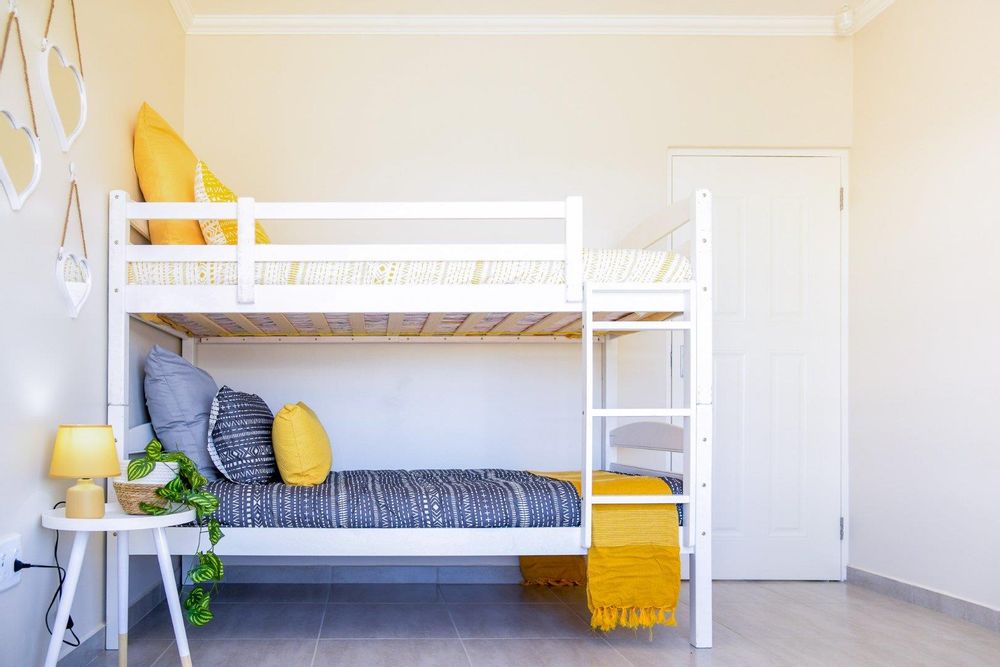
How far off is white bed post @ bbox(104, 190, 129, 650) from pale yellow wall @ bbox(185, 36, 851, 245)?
42.4 inches

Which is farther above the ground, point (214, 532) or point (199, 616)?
point (214, 532)

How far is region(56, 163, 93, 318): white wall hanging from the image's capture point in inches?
90.6

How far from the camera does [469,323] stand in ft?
10.5

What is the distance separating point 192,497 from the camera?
2.23m

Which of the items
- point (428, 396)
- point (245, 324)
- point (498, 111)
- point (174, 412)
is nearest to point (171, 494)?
point (174, 412)

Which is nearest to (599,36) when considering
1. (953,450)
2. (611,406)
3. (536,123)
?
(536,123)

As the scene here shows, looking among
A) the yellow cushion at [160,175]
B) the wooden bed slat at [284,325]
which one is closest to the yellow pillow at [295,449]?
Result: the wooden bed slat at [284,325]

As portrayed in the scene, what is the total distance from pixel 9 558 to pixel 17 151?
92 cm

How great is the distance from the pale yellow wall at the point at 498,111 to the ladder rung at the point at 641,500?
1.42m

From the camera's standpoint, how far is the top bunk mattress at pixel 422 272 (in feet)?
8.56

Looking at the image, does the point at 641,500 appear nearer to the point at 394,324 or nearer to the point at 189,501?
the point at 394,324

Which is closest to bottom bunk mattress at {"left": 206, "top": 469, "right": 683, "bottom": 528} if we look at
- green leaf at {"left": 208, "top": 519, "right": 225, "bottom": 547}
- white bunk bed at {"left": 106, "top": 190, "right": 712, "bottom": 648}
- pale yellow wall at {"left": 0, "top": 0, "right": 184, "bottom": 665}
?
white bunk bed at {"left": 106, "top": 190, "right": 712, "bottom": 648}

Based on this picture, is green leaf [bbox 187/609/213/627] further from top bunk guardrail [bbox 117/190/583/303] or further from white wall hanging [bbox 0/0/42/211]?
white wall hanging [bbox 0/0/42/211]

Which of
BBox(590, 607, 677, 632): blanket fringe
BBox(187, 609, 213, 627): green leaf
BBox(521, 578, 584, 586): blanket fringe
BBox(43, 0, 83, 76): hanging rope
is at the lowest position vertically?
BBox(521, 578, 584, 586): blanket fringe
